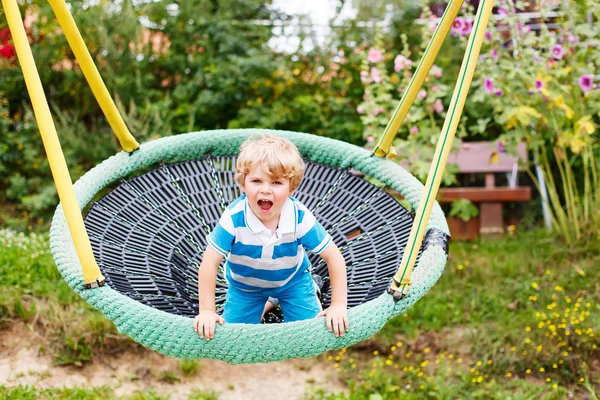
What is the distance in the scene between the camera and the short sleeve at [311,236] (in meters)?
1.68

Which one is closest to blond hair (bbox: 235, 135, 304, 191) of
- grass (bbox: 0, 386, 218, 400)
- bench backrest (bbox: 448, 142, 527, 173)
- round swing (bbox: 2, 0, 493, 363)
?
round swing (bbox: 2, 0, 493, 363)

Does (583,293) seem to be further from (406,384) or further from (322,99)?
(322,99)

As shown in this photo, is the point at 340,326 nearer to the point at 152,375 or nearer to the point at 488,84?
the point at 152,375

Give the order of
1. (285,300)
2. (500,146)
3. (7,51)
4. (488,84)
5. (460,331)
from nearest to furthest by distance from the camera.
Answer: (285,300) < (460,331) < (488,84) < (500,146) < (7,51)

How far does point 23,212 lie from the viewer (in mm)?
3859

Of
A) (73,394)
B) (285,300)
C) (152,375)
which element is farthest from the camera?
(152,375)

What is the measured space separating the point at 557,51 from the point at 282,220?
206 cm

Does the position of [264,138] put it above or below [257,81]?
above

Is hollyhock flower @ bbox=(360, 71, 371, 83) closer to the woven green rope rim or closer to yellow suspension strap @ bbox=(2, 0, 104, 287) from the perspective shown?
the woven green rope rim

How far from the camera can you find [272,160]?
158 cm

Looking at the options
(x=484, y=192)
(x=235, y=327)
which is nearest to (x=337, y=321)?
(x=235, y=327)

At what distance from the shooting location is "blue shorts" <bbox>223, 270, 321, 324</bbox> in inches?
71.3

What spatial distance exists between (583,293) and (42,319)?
226 centimetres

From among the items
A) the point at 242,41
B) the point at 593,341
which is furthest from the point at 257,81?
the point at 593,341
